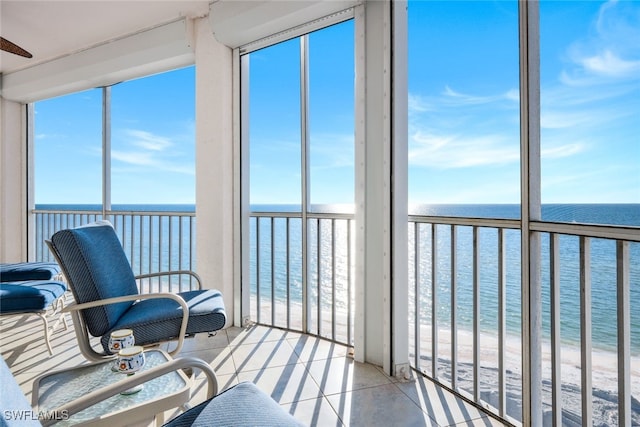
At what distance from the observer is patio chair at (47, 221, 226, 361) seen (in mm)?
1509

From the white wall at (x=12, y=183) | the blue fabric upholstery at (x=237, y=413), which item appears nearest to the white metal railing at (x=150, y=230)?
the white wall at (x=12, y=183)

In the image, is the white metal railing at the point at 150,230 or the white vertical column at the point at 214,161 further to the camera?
the white metal railing at the point at 150,230

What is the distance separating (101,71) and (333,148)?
8086mm

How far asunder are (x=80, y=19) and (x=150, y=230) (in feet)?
6.75

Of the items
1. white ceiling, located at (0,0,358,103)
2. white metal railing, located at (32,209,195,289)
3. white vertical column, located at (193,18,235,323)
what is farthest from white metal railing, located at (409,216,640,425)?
white metal railing, located at (32,209,195,289)

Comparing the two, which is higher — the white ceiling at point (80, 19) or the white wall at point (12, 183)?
the white ceiling at point (80, 19)

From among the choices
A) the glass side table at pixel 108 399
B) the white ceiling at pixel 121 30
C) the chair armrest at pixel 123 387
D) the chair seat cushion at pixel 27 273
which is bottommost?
the glass side table at pixel 108 399

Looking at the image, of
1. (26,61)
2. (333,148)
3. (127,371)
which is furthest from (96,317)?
(333,148)

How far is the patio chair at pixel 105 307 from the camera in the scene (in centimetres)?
151

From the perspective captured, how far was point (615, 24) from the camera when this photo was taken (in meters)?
8.42

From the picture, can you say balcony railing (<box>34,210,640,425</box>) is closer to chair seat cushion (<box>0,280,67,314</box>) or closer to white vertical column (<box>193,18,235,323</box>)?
white vertical column (<box>193,18,235,323</box>)

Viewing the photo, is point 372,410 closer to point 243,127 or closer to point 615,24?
point 243,127

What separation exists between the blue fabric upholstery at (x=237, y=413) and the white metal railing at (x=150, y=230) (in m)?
2.53

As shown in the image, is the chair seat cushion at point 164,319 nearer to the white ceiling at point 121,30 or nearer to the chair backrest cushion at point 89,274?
the chair backrest cushion at point 89,274
